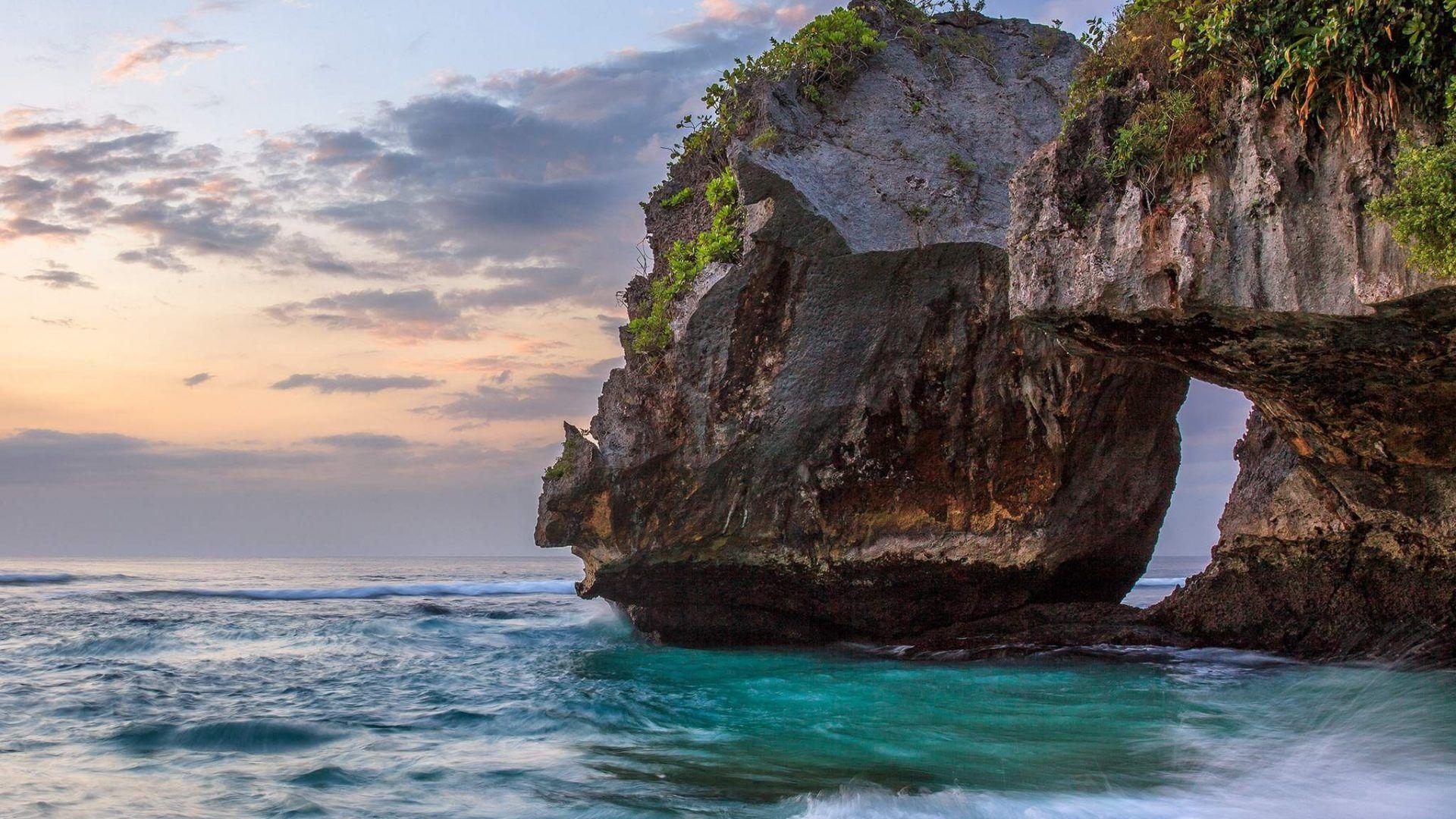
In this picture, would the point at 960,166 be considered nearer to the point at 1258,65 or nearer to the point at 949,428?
the point at 949,428

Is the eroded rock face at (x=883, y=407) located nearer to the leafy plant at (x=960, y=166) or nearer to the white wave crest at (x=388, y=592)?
the leafy plant at (x=960, y=166)

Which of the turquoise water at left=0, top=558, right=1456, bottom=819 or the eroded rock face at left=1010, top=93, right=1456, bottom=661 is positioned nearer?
the turquoise water at left=0, top=558, right=1456, bottom=819

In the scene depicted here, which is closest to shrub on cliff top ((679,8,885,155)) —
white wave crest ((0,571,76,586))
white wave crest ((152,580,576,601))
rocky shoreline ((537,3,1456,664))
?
rocky shoreline ((537,3,1456,664))

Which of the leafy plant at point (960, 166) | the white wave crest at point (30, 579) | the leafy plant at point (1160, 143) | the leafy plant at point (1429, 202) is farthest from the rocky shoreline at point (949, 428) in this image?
the white wave crest at point (30, 579)

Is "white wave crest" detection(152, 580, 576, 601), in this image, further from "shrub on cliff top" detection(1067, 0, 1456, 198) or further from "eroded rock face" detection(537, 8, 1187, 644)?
"shrub on cliff top" detection(1067, 0, 1456, 198)

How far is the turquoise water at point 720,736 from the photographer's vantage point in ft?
21.1

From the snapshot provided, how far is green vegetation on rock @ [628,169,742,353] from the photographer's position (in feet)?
37.4

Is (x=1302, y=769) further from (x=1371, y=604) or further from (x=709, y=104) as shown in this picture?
(x=709, y=104)

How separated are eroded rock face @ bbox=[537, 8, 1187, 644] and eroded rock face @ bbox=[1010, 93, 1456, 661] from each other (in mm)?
2111

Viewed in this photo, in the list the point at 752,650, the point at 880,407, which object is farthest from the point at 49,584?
the point at 880,407

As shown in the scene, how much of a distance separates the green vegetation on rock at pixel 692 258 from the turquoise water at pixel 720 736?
4359 millimetres

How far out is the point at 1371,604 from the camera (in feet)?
34.3

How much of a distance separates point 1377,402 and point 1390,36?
3.21 meters

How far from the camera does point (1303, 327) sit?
705cm
